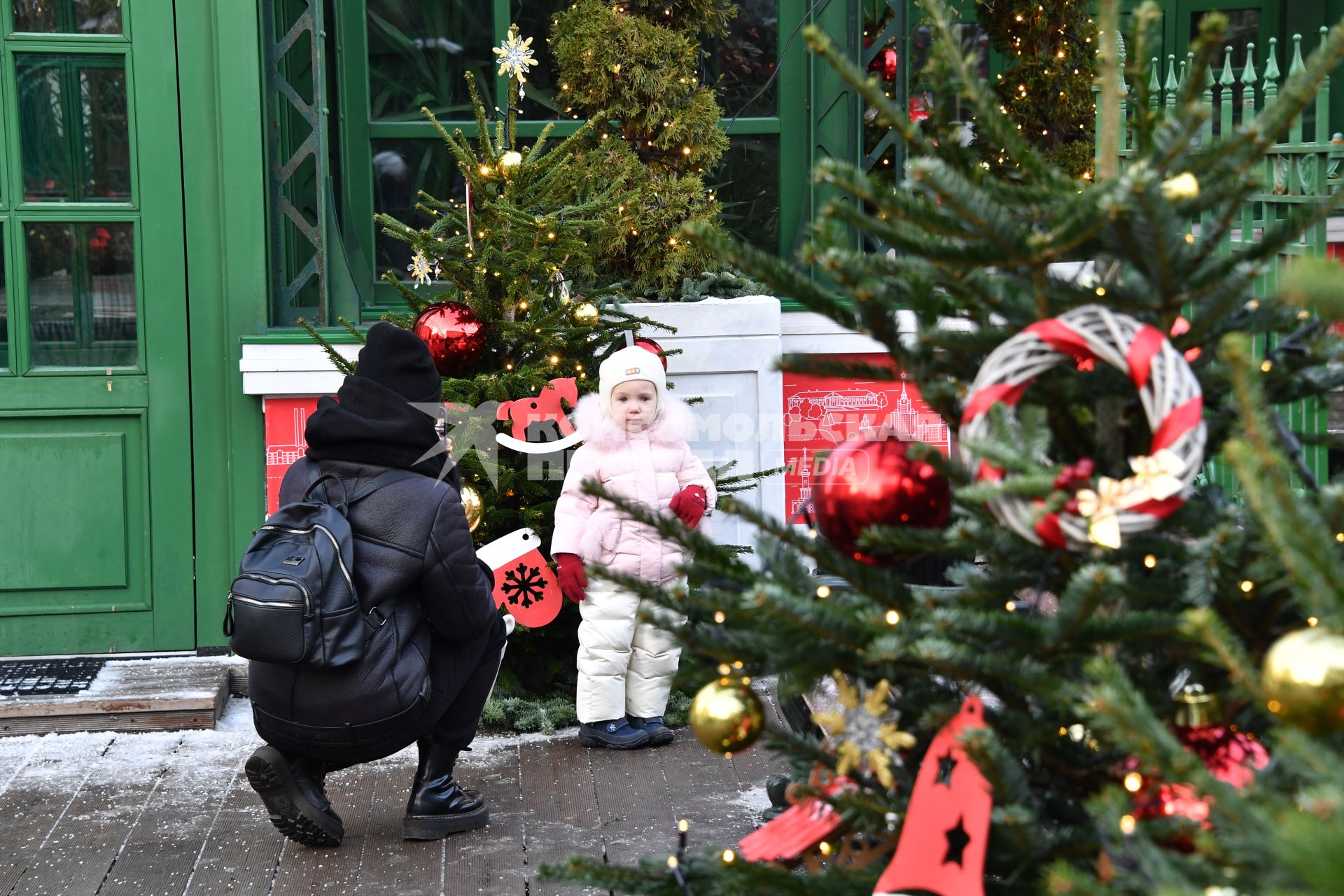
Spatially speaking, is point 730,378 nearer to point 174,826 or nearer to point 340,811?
point 340,811

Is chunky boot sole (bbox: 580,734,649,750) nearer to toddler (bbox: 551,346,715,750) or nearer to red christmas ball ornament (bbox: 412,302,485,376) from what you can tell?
toddler (bbox: 551,346,715,750)

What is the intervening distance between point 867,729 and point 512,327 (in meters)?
3.62

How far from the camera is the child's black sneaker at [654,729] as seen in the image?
527 cm

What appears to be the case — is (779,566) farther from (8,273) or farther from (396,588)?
(8,273)

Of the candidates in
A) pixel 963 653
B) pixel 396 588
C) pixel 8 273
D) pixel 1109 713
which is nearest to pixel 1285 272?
pixel 1109 713

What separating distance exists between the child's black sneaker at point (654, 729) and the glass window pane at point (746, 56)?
3.08 meters

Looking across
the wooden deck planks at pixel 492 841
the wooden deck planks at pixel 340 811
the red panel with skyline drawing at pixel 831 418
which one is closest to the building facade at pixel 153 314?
the red panel with skyline drawing at pixel 831 418

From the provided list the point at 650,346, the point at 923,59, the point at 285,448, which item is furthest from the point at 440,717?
the point at 923,59

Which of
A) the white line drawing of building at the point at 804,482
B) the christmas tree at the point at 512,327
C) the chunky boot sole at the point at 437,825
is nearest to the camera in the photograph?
the chunky boot sole at the point at 437,825

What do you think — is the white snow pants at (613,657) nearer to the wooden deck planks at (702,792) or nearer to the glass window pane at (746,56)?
the wooden deck planks at (702,792)

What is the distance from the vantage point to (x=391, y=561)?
12.9 feet

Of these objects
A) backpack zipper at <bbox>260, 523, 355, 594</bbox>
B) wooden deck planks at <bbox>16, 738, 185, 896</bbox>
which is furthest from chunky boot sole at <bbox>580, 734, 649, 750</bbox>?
backpack zipper at <bbox>260, 523, 355, 594</bbox>

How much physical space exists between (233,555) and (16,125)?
202 cm

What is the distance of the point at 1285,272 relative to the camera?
1.06 m
